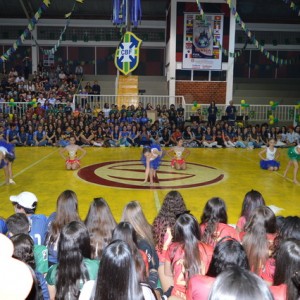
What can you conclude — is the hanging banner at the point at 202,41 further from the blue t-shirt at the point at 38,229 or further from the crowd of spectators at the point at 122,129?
the blue t-shirt at the point at 38,229

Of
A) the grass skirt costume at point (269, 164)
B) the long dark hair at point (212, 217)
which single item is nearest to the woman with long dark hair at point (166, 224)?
the long dark hair at point (212, 217)

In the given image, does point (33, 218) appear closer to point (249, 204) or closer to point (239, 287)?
point (249, 204)

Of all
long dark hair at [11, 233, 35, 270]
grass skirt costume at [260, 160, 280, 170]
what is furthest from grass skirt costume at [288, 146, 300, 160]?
long dark hair at [11, 233, 35, 270]

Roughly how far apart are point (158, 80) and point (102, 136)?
46.5ft

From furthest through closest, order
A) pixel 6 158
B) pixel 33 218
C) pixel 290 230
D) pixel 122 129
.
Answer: pixel 122 129, pixel 6 158, pixel 33 218, pixel 290 230

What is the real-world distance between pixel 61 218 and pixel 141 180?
6.46 m

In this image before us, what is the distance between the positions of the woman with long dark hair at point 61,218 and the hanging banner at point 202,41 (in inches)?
833

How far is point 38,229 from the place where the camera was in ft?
15.3

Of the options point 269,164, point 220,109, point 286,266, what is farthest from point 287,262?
point 220,109

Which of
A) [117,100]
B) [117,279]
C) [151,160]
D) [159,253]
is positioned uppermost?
[117,100]

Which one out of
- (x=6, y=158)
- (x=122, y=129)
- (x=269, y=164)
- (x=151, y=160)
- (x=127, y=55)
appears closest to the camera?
(x=6, y=158)

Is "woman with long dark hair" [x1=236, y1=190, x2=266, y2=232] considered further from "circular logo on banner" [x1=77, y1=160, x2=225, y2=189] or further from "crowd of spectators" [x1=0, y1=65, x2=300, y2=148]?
"crowd of spectators" [x1=0, y1=65, x2=300, y2=148]

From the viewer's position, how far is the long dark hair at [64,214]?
180 inches

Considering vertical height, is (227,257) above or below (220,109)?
below
